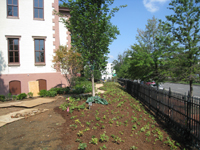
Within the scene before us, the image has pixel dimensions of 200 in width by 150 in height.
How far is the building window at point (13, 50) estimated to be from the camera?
14656mm

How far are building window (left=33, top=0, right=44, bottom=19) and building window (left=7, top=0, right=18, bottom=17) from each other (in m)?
1.74

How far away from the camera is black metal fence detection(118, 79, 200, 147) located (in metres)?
5.08

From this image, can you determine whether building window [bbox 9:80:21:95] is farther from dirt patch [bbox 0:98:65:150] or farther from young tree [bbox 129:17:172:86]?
young tree [bbox 129:17:172:86]

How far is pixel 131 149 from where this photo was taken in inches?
183

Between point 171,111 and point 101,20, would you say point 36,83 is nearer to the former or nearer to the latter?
point 101,20

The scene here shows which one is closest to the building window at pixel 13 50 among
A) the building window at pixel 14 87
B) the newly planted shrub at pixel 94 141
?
the building window at pixel 14 87

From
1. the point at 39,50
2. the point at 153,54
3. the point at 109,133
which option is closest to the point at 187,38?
the point at 153,54

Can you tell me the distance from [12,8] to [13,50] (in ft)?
13.6

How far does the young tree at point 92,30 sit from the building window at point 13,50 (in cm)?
872

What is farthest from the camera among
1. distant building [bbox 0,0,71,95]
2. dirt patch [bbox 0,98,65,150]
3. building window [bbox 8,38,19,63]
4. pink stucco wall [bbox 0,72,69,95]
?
building window [bbox 8,38,19,63]

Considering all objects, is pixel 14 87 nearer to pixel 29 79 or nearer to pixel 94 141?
pixel 29 79

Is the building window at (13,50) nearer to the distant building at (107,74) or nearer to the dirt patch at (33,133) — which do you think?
the distant building at (107,74)

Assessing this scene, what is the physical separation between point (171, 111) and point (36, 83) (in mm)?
12746

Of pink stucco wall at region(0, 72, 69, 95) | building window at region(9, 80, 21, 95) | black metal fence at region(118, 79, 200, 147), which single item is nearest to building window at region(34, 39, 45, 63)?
pink stucco wall at region(0, 72, 69, 95)
